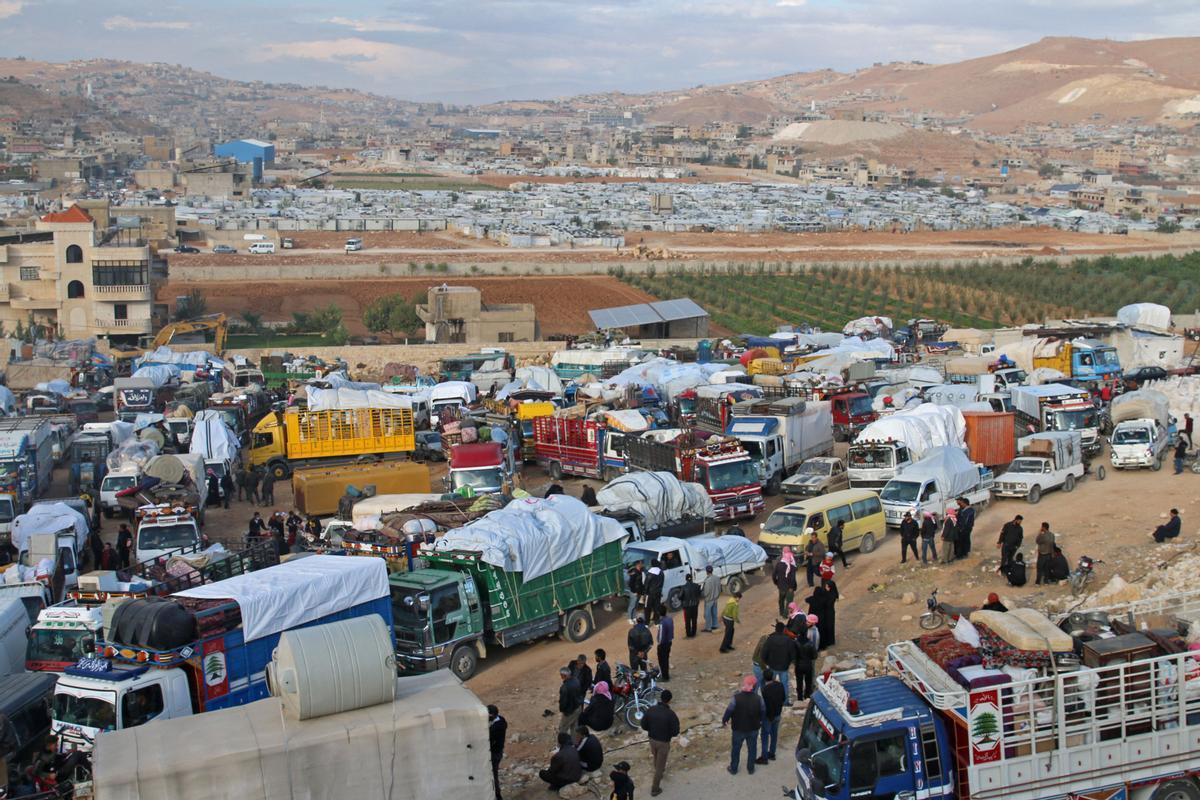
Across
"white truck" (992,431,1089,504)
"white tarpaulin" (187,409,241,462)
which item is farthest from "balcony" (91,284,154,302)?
"white truck" (992,431,1089,504)

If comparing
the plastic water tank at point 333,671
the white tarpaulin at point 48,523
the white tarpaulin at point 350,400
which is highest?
the plastic water tank at point 333,671

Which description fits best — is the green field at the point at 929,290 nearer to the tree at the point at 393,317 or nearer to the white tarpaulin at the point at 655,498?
the tree at the point at 393,317

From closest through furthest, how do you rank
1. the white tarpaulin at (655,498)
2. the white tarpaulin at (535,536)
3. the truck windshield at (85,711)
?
the truck windshield at (85,711) < the white tarpaulin at (535,536) < the white tarpaulin at (655,498)

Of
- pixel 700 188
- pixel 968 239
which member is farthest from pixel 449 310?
pixel 700 188

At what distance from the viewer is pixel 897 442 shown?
2119 centimetres

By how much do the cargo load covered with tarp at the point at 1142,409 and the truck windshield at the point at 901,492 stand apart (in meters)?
6.49

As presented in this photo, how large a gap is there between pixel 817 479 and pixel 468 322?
2383cm

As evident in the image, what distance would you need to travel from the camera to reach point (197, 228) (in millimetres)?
81438

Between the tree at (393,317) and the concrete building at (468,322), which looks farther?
the tree at (393,317)

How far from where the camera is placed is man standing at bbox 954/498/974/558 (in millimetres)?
16703

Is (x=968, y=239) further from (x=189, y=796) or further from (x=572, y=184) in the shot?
(x=189, y=796)

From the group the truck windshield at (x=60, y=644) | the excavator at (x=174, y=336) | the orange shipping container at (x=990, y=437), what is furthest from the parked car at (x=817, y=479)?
the excavator at (x=174, y=336)

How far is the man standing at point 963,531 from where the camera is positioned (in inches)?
658

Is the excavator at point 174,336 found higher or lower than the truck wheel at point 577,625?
higher
